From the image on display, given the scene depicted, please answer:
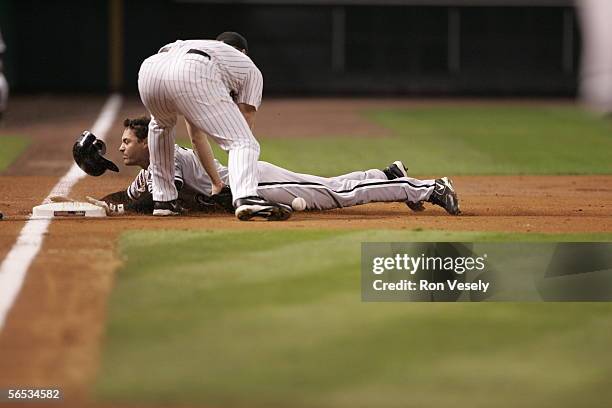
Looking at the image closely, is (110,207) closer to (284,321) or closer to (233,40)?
(233,40)

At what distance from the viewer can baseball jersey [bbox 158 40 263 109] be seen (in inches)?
325

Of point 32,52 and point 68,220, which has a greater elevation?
point 32,52

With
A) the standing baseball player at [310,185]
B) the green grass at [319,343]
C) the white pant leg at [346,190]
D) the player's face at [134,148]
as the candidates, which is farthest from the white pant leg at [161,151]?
the green grass at [319,343]

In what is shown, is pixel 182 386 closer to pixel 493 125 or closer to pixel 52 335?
pixel 52 335

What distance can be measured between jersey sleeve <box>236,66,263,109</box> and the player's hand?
1092mm

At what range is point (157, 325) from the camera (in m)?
5.45

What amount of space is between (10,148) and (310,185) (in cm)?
770

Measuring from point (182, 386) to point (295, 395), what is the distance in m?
0.42

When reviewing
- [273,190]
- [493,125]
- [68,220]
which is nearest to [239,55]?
[273,190]

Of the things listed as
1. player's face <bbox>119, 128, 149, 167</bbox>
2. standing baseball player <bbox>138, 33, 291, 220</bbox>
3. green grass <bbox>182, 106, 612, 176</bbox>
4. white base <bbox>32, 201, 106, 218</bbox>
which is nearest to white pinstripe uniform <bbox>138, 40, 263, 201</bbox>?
standing baseball player <bbox>138, 33, 291, 220</bbox>

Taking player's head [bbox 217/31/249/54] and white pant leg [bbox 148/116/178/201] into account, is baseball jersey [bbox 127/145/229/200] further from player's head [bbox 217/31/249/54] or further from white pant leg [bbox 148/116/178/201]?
player's head [bbox 217/31/249/54]

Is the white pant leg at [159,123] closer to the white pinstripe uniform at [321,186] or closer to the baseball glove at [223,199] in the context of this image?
the white pinstripe uniform at [321,186]

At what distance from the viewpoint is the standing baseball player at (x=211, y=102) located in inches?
320

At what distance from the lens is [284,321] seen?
5.54 m
